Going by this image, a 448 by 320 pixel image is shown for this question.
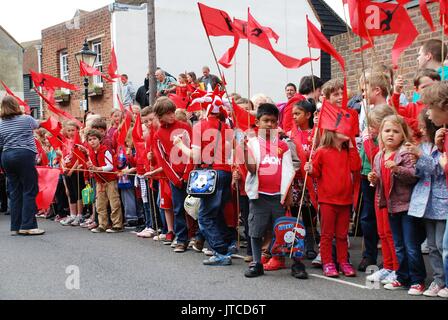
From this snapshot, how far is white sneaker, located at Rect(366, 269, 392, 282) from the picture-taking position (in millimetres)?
5963

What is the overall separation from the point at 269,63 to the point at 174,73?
4.16m

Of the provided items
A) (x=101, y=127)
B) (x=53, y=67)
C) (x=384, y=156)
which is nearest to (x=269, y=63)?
(x=53, y=67)

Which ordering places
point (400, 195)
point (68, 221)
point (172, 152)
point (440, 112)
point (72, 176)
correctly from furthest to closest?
1. point (72, 176)
2. point (68, 221)
3. point (172, 152)
4. point (400, 195)
5. point (440, 112)

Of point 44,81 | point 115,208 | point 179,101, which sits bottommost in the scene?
point 115,208

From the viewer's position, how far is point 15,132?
951 centimetres

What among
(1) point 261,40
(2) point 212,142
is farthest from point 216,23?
(2) point 212,142

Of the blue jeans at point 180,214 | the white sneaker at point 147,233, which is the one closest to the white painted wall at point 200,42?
the white sneaker at point 147,233

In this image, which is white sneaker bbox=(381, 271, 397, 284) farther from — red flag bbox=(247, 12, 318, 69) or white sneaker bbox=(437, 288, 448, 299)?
red flag bbox=(247, 12, 318, 69)

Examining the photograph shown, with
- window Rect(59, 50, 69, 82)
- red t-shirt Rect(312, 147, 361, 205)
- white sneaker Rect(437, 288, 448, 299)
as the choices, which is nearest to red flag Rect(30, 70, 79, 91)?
red t-shirt Rect(312, 147, 361, 205)

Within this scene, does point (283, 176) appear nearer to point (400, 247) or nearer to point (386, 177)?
point (386, 177)

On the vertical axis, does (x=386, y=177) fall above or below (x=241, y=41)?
below

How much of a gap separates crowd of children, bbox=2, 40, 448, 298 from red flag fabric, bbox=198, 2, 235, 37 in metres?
0.73

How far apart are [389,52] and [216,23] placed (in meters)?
5.45

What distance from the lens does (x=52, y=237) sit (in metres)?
9.39
